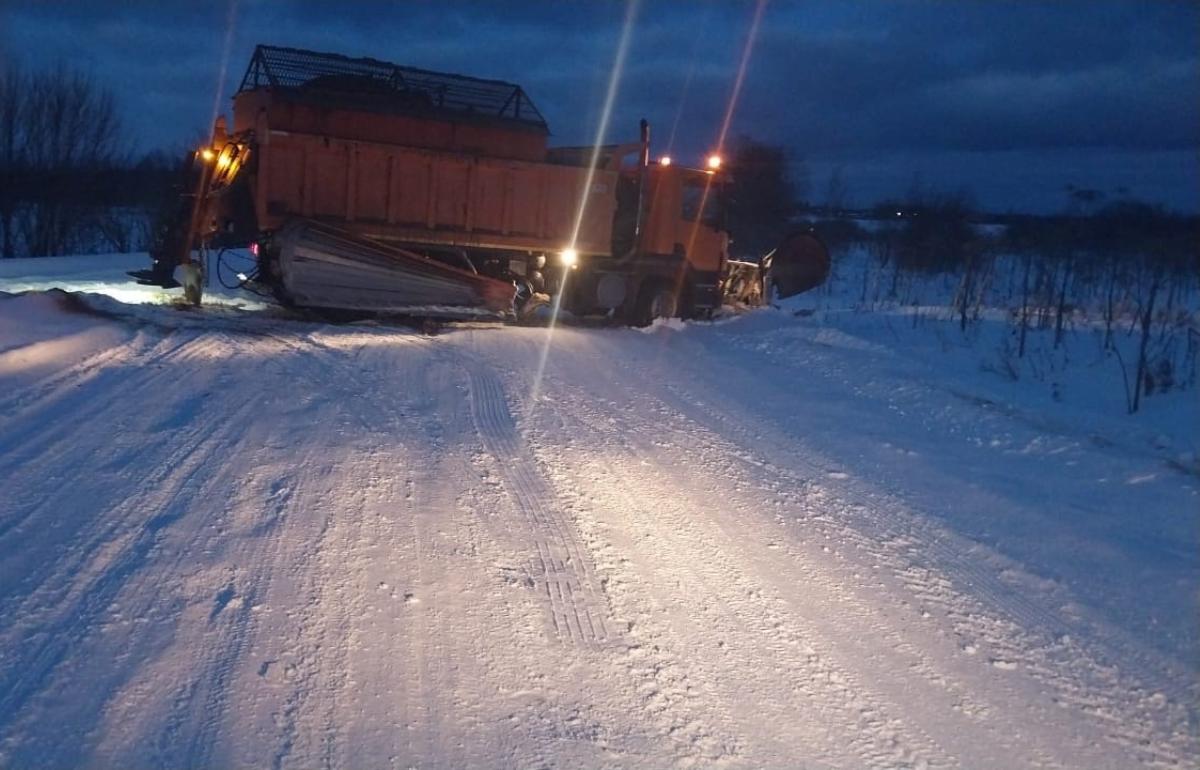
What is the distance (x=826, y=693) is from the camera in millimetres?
4621

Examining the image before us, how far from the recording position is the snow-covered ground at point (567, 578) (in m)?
4.16

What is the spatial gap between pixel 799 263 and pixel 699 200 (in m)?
4.55

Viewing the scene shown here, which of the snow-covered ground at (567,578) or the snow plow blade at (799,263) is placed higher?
the snow plow blade at (799,263)

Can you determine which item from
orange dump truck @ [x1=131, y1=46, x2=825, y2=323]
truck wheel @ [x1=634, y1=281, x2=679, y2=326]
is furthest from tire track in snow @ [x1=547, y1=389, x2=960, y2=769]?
truck wheel @ [x1=634, y1=281, x2=679, y2=326]

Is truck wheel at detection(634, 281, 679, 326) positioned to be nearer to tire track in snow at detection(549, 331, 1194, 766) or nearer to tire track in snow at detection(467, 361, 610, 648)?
tire track in snow at detection(467, 361, 610, 648)

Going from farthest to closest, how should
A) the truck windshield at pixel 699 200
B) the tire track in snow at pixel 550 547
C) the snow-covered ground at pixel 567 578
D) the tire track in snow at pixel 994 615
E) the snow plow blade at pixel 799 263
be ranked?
the snow plow blade at pixel 799 263 < the truck windshield at pixel 699 200 < the tire track in snow at pixel 550 547 < the tire track in snow at pixel 994 615 < the snow-covered ground at pixel 567 578

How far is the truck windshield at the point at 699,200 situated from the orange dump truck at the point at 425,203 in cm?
3

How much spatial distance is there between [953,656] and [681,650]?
57.2 inches

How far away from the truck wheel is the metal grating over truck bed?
3.81 metres

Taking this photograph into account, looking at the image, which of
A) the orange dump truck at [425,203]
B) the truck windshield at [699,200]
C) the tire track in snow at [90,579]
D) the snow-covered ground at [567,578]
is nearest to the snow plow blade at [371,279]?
the orange dump truck at [425,203]

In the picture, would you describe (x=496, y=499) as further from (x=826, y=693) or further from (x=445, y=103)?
(x=445, y=103)

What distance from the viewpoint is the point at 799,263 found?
2325 centimetres

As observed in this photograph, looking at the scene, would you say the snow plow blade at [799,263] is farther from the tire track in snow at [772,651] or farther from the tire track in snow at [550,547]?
the tire track in snow at [772,651]

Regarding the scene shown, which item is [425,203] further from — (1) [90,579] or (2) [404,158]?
(1) [90,579]
